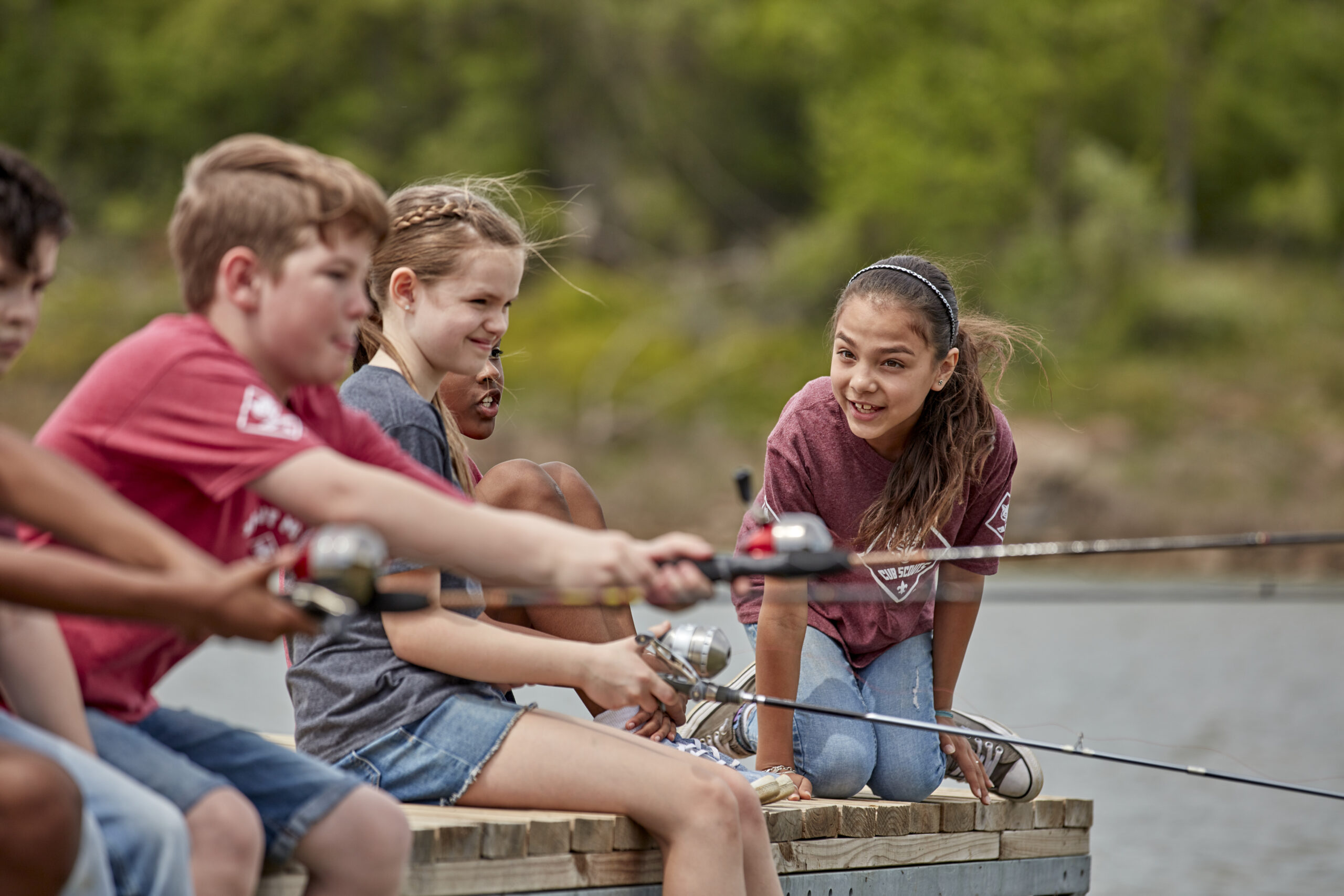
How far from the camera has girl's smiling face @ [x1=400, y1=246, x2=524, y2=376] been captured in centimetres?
291

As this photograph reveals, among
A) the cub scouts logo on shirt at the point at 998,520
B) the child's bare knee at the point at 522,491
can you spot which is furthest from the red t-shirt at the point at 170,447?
the cub scouts logo on shirt at the point at 998,520

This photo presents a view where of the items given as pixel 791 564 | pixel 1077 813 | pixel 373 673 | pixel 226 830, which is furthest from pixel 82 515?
pixel 1077 813

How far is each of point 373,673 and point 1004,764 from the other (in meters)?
1.70

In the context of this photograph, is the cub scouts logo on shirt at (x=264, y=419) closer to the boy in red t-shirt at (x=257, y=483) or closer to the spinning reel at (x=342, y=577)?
the boy in red t-shirt at (x=257, y=483)

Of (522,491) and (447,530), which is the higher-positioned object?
(522,491)

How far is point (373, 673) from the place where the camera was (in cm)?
271

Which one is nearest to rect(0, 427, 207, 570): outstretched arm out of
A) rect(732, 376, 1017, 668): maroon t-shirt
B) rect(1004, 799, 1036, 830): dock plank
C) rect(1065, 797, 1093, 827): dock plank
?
rect(732, 376, 1017, 668): maroon t-shirt

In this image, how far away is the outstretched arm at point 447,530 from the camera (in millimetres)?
1993

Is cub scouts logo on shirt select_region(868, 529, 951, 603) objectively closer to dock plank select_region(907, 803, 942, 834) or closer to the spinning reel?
dock plank select_region(907, 803, 942, 834)

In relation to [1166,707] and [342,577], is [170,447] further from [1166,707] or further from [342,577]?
[1166,707]

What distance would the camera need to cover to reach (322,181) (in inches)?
83.4

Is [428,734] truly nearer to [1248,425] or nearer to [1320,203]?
[1248,425]

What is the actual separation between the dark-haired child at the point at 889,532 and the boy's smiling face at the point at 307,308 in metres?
1.62

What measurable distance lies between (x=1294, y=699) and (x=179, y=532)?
41.5 feet
